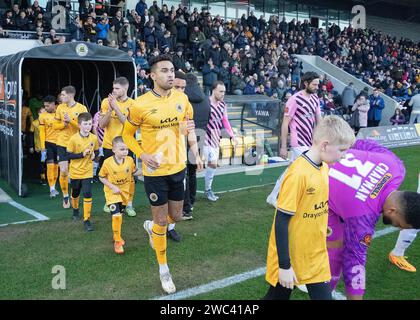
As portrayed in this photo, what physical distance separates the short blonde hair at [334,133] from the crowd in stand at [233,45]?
1035 cm

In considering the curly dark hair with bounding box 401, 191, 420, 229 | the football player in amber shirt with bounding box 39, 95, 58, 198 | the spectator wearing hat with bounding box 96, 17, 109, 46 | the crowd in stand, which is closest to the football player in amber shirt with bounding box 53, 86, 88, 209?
the football player in amber shirt with bounding box 39, 95, 58, 198

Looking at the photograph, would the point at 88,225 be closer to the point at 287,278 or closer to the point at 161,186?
the point at 161,186

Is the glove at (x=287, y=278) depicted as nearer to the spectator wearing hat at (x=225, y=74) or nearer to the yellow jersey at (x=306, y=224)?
the yellow jersey at (x=306, y=224)

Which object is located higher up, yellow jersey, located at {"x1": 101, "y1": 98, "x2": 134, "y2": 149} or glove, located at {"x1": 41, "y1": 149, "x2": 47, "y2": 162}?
yellow jersey, located at {"x1": 101, "y1": 98, "x2": 134, "y2": 149}

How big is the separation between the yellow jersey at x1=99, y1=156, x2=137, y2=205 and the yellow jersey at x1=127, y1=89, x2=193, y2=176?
139 cm

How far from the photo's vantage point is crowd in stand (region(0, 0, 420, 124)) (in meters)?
15.3

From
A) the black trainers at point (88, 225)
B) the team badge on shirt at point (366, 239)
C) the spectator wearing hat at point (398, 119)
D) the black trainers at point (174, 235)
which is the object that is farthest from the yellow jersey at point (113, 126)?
the spectator wearing hat at point (398, 119)

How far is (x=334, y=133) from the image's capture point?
2.76 meters

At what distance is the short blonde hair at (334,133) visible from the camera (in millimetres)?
2758

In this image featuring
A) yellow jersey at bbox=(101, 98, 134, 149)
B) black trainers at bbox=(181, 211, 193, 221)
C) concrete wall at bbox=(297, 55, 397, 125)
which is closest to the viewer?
black trainers at bbox=(181, 211, 193, 221)

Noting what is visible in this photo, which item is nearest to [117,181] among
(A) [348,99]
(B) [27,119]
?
(B) [27,119]

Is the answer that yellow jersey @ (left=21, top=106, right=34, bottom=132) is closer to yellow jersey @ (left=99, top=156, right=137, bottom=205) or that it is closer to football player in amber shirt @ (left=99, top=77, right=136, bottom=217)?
football player in amber shirt @ (left=99, top=77, right=136, bottom=217)

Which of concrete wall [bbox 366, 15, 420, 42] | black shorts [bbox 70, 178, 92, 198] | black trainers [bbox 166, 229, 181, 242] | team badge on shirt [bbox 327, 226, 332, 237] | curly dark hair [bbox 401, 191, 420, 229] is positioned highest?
concrete wall [bbox 366, 15, 420, 42]

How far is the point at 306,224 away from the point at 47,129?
6.98m
